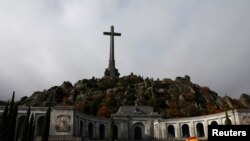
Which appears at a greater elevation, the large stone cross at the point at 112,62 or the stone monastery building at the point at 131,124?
the large stone cross at the point at 112,62

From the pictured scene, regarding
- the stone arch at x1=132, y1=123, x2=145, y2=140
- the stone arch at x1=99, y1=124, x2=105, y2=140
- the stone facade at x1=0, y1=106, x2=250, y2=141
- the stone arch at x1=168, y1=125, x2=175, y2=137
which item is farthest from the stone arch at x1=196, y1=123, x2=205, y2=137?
the stone arch at x1=99, y1=124, x2=105, y2=140

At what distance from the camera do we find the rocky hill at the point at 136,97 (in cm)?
9069

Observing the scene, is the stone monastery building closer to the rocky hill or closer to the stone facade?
the stone facade

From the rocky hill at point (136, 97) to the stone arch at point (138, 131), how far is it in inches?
754

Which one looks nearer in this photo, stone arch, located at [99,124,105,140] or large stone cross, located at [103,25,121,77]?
stone arch, located at [99,124,105,140]

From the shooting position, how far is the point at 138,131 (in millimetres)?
69188

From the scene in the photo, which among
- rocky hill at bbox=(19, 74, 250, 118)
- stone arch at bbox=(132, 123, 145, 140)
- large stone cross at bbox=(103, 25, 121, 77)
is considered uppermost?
large stone cross at bbox=(103, 25, 121, 77)

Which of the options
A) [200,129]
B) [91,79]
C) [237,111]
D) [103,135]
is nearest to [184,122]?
[200,129]

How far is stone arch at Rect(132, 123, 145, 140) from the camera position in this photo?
68.4 m

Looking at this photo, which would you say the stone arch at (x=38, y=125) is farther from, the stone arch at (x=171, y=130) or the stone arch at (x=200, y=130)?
the stone arch at (x=200, y=130)

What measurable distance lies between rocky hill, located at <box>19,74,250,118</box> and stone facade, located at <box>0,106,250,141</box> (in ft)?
61.1

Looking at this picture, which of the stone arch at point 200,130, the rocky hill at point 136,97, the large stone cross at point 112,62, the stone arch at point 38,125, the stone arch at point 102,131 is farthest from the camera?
the large stone cross at point 112,62

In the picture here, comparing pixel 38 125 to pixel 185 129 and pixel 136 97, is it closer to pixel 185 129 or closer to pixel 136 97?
pixel 185 129

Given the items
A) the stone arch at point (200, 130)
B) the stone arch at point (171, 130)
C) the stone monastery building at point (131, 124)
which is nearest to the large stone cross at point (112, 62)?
the stone monastery building at point (131, 124)
